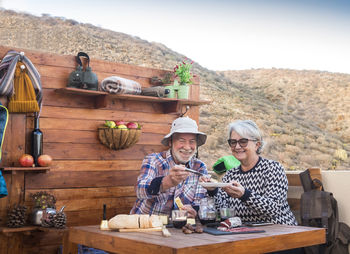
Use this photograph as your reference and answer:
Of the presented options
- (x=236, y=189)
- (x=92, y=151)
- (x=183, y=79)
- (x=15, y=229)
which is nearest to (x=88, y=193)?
(x=92, y=151)

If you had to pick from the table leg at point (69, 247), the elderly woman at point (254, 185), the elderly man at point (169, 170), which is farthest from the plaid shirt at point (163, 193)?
the table leg at point (69, 247)

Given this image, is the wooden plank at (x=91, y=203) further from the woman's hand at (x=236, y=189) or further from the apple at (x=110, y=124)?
the woman's hand at (x=236, y=189)

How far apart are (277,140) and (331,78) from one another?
31.0ft

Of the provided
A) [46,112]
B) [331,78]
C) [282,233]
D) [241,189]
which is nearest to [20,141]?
[46,112]

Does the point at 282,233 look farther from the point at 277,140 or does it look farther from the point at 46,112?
the point at 277,140

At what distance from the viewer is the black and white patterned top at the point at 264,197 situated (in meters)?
3.09

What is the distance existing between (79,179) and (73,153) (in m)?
0.25

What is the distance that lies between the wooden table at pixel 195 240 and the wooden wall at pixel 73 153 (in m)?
1.18

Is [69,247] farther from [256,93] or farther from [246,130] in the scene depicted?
[256,93]

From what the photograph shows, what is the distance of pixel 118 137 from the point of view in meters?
4.20

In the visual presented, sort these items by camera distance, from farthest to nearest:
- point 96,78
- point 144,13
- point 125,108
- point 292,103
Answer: point 144,13, point 292,103, point 125,108, point 96,78

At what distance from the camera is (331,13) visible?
23.7 metres

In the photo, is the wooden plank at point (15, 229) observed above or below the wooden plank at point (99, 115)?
below

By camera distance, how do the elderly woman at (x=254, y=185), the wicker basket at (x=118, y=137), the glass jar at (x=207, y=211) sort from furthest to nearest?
1. the wicker basket at (x=118, y=137)
2. the elderly woman at (x=254, y=185)
3. the glass jar at (x=207, y=211)
